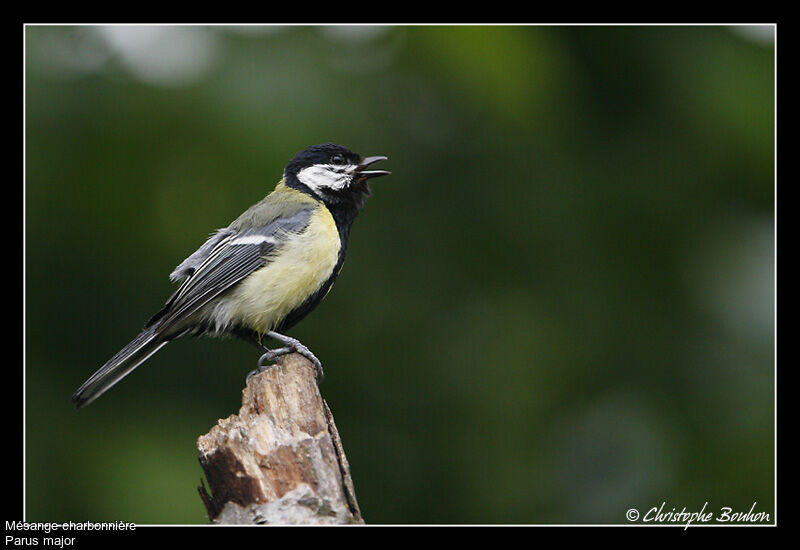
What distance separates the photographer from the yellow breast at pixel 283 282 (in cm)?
423

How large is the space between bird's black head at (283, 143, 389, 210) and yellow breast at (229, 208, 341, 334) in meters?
0.41

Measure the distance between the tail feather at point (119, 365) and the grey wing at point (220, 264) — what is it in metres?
0.10

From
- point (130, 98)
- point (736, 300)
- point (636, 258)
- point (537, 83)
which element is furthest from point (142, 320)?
point (736, 300)

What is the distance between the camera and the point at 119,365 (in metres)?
4.02

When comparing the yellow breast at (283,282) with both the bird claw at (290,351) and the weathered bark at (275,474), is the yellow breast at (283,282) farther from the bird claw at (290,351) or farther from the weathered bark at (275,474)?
the weathered bark at (275,474)

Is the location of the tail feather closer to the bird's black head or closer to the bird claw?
the bird claw

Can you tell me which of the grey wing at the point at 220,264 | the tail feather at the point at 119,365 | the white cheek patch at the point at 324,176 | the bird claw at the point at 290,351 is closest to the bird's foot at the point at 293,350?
the bird claw at the point at 290,351

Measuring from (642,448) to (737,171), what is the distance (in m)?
1.94

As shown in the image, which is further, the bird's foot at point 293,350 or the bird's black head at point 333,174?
the bird's black head at point 333,174

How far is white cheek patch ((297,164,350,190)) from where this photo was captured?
15.3 ft

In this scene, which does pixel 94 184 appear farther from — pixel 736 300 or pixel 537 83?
pixel 736 300

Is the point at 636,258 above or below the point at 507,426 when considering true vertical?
above

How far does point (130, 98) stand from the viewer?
4621mm

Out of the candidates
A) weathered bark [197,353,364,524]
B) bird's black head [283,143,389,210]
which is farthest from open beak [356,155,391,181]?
weathered bark [197,353,364,524]
